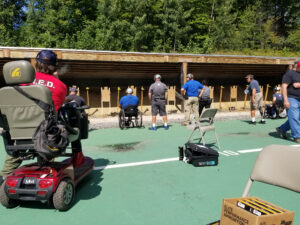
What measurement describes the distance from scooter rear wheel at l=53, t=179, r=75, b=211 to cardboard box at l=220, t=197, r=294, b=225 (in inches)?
65.8

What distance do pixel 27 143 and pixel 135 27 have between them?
22.6 meters

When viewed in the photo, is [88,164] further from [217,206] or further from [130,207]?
[217,206]

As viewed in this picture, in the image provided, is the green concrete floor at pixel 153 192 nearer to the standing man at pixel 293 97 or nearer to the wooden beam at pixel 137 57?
the standing man at pixel 293 97

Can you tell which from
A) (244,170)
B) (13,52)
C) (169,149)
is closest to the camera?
(244,170)

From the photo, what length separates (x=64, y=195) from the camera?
2766mm

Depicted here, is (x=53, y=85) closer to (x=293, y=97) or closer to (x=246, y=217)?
(x=246, y=217)

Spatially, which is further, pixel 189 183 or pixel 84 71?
pixel 84 71

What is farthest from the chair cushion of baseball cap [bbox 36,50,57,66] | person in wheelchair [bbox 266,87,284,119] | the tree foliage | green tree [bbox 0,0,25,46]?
green tree [bbox 0,0,25,46]

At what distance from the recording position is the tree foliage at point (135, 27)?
73.2 ft

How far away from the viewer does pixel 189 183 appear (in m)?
3.65

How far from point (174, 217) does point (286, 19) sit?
39.9 metres

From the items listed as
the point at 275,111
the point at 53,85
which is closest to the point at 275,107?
the point at 275,111

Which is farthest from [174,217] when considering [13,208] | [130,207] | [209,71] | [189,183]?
[209,71]

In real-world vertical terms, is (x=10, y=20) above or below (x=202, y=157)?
above
